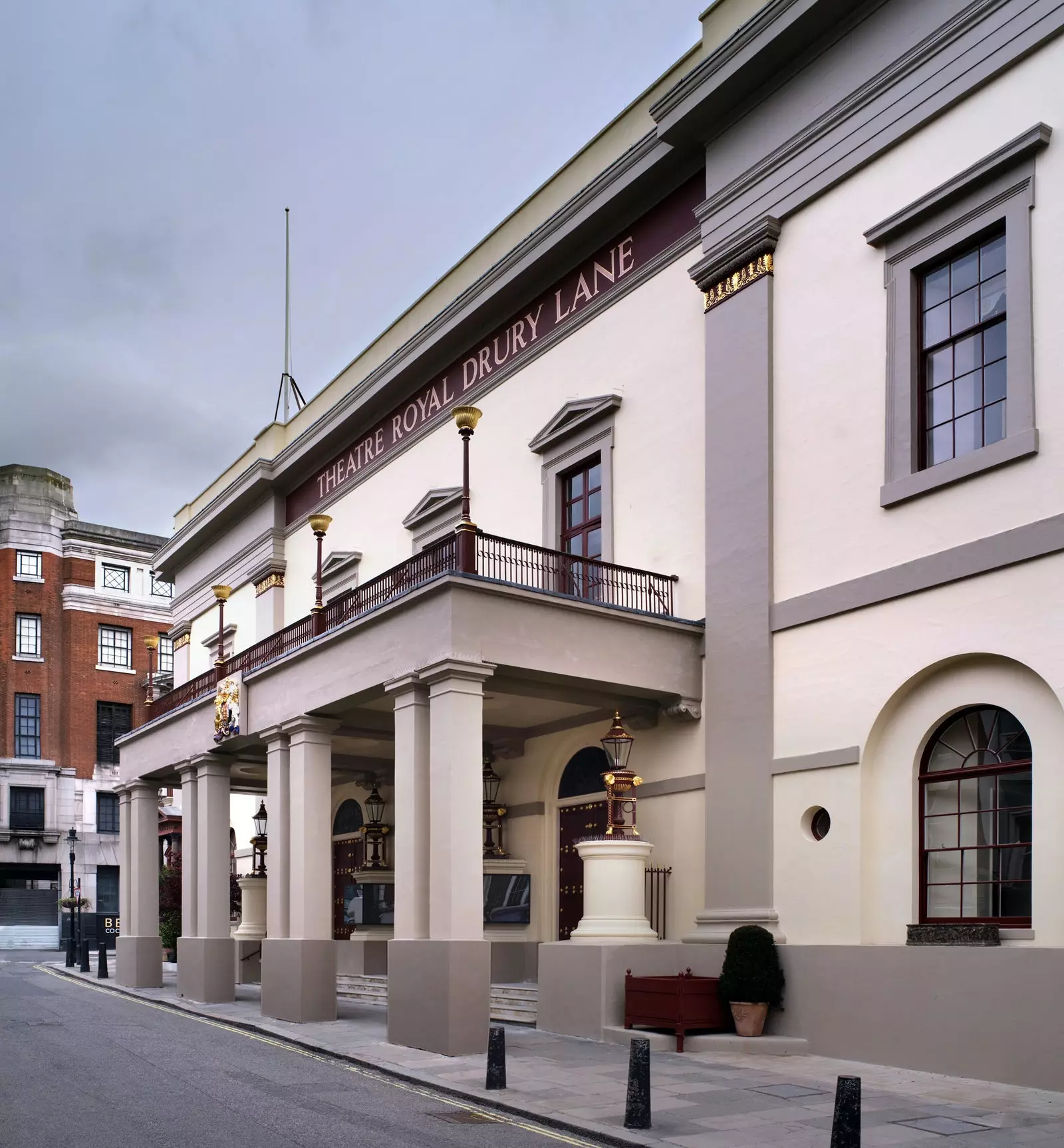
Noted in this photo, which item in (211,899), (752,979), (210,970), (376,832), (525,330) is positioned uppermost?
(525,330)

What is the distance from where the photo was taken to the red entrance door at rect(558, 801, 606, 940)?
20719mm

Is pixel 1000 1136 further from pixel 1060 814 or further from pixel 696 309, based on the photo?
pixel 696 309

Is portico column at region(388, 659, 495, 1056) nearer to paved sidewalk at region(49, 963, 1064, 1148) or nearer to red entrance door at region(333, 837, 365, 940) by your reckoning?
paved sidewalk at region(49, 963, 1064, 1148)

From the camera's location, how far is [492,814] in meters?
22.3

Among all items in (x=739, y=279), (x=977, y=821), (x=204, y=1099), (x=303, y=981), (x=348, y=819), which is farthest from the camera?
(x=348, y=819)

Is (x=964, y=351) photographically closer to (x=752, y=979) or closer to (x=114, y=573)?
(x=752, y=979)

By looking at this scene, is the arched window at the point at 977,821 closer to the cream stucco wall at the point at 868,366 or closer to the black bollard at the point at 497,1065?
the cream stucco wall at the point at 868,366

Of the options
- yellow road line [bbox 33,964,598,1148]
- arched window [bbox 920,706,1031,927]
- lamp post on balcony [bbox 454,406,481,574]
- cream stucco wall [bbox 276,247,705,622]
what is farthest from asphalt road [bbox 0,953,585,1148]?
cream stucco wall [bbox 276,247,705,622]

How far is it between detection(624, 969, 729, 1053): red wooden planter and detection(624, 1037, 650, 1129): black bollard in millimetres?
4827

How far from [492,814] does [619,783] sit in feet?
16.6

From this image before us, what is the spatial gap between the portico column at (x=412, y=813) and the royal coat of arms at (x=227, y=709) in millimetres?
6142

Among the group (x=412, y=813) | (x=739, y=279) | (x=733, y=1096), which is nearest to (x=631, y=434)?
(x=739, y=279)

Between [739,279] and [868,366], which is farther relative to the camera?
[739,279]

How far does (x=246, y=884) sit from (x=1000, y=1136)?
20.2 meters
